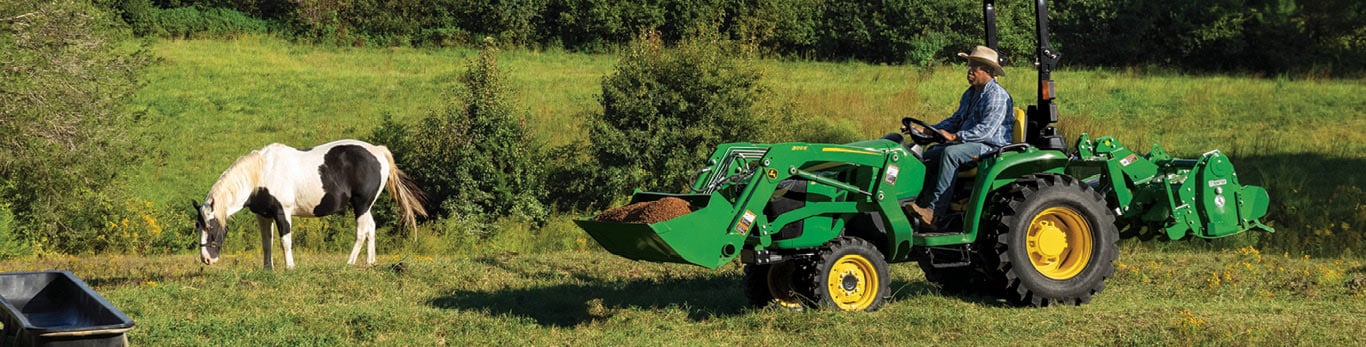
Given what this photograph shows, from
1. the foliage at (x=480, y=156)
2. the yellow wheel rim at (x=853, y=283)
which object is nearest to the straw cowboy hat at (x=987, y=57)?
the yellow wheel rim at (x=853, y=283)

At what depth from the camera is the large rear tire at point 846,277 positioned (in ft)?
33.5

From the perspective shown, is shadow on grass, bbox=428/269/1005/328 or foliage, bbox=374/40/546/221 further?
foliage, bbox=374/40/546/221

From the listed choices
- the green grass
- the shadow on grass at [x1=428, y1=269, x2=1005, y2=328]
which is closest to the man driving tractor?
the green grass

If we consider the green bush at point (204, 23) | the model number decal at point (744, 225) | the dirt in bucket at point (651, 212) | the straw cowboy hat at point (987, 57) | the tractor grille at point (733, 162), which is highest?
the green bush at point (204, 23)

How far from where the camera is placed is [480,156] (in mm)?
24672

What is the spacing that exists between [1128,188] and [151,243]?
51.3 ft

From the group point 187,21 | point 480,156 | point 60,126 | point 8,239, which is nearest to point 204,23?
point 187,21

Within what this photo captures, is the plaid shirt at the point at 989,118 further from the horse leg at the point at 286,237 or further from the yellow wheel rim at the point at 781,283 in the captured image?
the horse leg at the point at 286,237

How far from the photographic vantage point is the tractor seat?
35.0ft

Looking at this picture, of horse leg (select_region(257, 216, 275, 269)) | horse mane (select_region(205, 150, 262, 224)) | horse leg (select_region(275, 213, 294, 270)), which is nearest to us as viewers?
horse mane (select_region(205, 150, 262, 224))

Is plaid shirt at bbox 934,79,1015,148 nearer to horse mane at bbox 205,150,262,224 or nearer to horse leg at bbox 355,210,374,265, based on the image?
horse mane at bbox 205,150,262,224

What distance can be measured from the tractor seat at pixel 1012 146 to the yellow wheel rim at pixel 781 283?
162 centimetres

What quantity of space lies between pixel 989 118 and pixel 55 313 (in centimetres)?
704

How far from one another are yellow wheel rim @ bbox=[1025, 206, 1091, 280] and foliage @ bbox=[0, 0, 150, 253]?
46.4 ft
